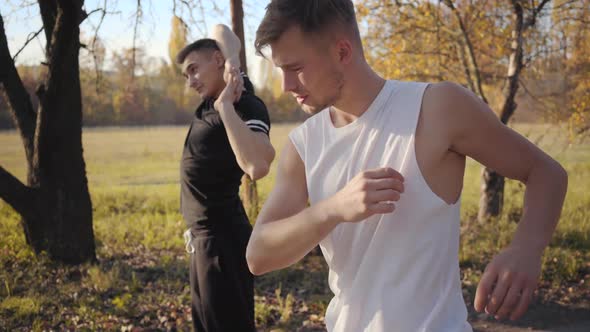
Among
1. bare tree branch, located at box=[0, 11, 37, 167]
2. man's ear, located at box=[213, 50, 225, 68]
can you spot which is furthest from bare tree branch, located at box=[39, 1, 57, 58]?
man's ear, located at box=[213, 50, 225, 68]

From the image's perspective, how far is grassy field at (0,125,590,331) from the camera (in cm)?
473

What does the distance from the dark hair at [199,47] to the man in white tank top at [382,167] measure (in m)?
1.70

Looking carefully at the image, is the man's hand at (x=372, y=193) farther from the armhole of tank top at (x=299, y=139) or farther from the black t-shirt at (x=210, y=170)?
the black t-shirt at (x=210, y=170)

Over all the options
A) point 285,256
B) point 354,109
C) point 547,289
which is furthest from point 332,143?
point 547,289

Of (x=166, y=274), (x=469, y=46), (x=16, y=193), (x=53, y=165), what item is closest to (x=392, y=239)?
(x=166, y=274)

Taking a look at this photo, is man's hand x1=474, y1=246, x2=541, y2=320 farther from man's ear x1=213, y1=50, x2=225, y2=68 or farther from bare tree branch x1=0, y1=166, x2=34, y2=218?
bare tree branch x1=0, y1=166, x2=34, y2=218

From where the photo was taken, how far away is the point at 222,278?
301cm

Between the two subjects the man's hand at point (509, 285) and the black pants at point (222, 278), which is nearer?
the man's hand at point (509, 285)

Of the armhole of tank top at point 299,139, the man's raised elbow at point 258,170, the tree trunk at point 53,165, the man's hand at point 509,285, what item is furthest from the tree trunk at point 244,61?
the man's hand at point 509,285

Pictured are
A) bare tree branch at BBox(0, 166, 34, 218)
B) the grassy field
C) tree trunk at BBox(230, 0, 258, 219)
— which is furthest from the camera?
tree trunk at BBox(230, 0, 258, 219)

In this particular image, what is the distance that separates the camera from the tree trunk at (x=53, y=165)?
18.9ft

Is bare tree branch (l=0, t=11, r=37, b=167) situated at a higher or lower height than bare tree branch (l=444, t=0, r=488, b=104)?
lower

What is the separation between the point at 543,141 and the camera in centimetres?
828

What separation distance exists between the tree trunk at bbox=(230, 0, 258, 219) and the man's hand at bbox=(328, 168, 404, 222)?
17.2ft
